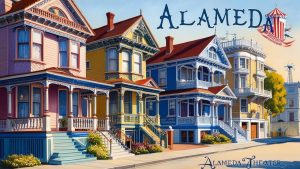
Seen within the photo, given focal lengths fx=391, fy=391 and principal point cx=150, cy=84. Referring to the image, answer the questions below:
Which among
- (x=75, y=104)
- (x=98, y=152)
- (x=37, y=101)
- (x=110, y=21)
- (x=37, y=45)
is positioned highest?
(x=110, y=21)

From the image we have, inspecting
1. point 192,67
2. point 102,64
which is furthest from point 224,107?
point 102,64

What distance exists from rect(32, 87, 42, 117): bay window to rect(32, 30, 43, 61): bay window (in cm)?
205

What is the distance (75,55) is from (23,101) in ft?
18.0

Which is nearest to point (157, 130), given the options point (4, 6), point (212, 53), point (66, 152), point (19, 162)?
point (66, 152)

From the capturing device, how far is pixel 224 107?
48469mm

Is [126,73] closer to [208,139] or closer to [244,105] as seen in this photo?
[208,139]

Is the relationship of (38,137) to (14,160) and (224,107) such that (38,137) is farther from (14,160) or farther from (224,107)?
(224,107)

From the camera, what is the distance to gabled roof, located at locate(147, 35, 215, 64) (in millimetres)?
43200

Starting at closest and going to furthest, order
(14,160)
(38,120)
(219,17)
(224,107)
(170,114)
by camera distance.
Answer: (14,160) < (38,120) < (219,17) < (170,114) < (224,107)

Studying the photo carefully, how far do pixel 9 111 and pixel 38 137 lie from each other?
278 cm

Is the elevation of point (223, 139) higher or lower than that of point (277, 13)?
lower

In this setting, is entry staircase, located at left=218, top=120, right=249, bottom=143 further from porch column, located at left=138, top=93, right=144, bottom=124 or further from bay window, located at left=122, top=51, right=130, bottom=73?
bay window, located at left=122, top=51, right=130, bottom=73

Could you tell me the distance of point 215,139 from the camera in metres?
40.2

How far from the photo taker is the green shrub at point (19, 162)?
1995 cm
